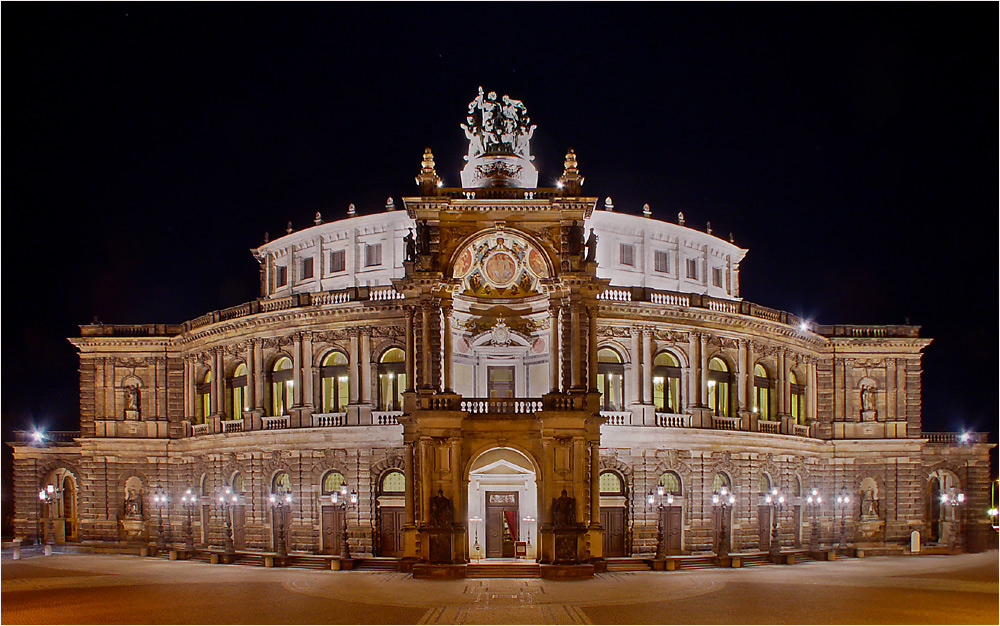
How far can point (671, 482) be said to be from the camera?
53.9m

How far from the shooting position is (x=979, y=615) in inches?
1266

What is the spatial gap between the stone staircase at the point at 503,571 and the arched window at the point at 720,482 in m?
13.8

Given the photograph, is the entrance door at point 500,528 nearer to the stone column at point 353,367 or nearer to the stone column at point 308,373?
the stone column at point 353,367

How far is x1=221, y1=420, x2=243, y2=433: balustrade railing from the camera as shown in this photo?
190 feet

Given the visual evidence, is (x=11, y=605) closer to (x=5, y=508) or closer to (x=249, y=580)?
(x=249, y=580)

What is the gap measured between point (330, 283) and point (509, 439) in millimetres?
20800

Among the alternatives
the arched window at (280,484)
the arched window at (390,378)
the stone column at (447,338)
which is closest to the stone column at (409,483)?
the stone column at (447,338)

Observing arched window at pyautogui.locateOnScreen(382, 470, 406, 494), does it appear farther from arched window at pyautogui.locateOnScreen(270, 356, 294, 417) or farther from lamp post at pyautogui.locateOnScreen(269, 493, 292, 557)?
arched window at pyautogui.locateOnScreen(270, 356, 294, 417)

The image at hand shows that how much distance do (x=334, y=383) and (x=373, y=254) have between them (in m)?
9.36

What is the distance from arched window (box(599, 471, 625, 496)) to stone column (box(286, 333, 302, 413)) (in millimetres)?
16544

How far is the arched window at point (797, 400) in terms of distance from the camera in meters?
61.2

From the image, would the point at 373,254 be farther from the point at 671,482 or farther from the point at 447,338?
the point at 671,482

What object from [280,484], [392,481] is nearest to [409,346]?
[392,481]

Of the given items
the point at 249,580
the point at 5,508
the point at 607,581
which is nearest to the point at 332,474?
the point at 249,580
